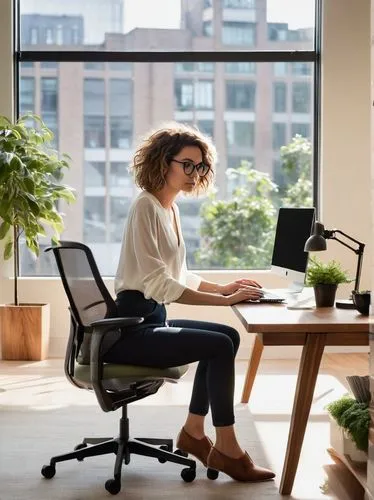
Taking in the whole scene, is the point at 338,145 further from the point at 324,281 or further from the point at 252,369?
the point at 324,281

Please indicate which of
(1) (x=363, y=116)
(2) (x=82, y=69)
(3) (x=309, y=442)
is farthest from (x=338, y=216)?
(3) (x=309, y=442)

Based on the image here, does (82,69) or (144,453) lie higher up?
(82,69)

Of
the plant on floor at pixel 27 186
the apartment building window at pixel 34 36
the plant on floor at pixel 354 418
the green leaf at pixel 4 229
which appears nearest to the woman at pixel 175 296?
the plant on floor at pixel 354 418

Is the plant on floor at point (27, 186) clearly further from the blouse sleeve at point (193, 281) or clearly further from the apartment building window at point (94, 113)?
the blouse sleeve at point (193, 281)

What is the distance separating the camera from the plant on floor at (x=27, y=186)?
5.92 m

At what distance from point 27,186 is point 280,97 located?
2.11m

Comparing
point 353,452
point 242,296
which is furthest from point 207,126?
point 353,452

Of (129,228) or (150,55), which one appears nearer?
(129,228)

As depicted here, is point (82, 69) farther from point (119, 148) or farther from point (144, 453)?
point (144, 453)

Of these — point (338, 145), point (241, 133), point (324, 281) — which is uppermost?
point (241, 133)

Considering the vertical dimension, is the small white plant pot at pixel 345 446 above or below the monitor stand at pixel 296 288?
below

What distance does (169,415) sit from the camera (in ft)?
15.3

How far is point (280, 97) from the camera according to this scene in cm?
681

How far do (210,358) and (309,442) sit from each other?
956mm
